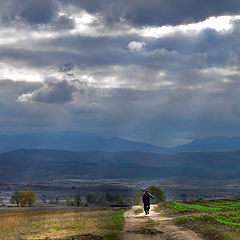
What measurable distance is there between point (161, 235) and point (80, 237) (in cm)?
541

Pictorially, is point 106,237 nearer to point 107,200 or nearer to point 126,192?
point 107,200

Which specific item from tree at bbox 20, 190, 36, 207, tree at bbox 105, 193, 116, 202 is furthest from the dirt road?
tree at bbox 20, 190, 36, 207

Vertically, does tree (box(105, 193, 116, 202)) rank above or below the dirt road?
below

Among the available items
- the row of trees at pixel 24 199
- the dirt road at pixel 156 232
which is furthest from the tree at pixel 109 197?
the dirt road at pixel 156 232

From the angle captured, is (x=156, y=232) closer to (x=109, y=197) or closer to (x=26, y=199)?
(x=109, y=197)

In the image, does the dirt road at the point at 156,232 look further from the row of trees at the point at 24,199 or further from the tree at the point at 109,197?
the row of trees at the point at 24,199

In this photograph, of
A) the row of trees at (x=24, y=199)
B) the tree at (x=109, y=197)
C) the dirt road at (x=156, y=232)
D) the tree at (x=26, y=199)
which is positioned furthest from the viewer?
the row of trees at (x=24, y=199)

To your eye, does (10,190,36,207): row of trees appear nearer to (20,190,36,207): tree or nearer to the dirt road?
(20,190,36,207): tree

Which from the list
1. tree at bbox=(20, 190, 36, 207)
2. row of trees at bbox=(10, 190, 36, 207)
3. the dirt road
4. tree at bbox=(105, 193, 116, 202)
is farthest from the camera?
row of trees at bbox=(10, 190, 36, 207)

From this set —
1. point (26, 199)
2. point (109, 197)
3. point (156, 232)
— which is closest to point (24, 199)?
point (26, 199)

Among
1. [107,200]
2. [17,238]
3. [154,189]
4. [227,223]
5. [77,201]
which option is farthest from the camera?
[77,201]

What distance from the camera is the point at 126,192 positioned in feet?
493

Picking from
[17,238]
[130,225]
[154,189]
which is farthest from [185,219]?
[154,189]

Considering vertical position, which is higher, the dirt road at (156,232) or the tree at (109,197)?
the dirt road at (156,232)
